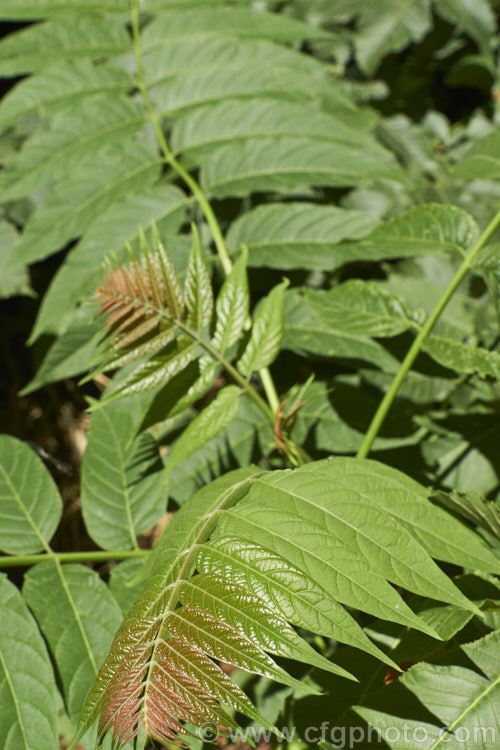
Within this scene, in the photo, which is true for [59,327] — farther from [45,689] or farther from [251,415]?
[45,689]

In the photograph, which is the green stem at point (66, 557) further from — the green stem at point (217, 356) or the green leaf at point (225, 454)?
the green stem at point (217, 356)

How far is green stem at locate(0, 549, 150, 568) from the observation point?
1.12 metres

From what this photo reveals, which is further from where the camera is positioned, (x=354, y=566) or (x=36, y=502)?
(x=36, y=502)

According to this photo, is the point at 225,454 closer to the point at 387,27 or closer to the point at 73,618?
the point at 73,618

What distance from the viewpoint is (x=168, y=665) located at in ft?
2.31

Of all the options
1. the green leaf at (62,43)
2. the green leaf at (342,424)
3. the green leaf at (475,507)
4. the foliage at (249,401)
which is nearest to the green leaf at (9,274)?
the foliage at (249,401)

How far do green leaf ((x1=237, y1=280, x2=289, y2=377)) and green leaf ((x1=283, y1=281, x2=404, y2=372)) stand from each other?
21cm

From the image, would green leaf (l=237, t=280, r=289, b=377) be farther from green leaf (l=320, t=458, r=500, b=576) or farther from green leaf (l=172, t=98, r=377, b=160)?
green leaf (l=172, t=98, r=377, b=160)

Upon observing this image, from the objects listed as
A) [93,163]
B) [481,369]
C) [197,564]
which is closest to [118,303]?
[197,564]

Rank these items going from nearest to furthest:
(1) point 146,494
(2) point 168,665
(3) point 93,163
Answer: (2) point 168,665 → (1) point 146,494 → (3) point 93,163

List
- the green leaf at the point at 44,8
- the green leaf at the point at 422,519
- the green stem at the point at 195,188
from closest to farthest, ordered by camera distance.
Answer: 1. the green leaf at the point at 422,519
2. the green stem at the point at 195,188
3. the green leaf at the point at 44,8

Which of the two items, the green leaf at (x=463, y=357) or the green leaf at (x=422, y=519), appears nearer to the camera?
the green leaf at (x=422, y=519)

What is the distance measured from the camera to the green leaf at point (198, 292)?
1075 millimetres

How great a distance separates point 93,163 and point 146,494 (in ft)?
3.09
